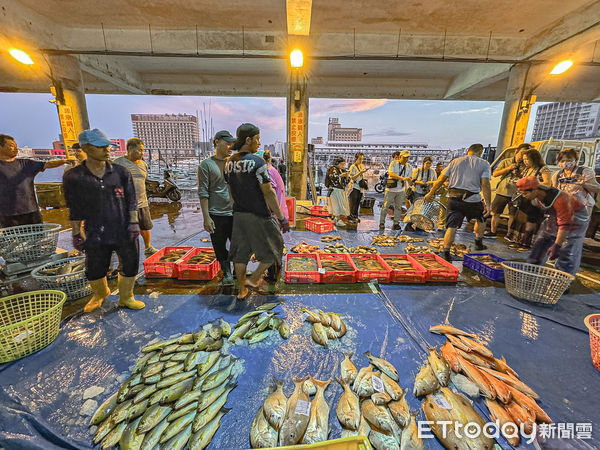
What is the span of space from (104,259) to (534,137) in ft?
293

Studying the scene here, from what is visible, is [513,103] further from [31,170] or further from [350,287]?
[31,170]

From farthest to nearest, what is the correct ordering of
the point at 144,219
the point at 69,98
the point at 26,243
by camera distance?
the point at 69,98 < the point at 144,219 < the point at 26,243

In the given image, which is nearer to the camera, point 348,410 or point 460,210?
point 348,410

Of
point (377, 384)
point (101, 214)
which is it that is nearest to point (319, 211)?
point (101, 214)

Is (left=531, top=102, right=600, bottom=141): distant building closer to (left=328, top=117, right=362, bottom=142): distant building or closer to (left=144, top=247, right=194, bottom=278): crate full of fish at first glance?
(left=328, top=117, right=362, bottom=142): distant building

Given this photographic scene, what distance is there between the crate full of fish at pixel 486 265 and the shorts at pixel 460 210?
67 centimetres

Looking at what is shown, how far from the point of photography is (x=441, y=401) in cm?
184

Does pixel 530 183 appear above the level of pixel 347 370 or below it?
above

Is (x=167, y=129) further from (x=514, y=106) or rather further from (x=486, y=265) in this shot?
(x=486, y=265)

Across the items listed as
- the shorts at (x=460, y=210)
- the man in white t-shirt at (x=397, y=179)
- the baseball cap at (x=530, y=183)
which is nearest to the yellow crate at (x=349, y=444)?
the baseball cap at (x=530, y=183)

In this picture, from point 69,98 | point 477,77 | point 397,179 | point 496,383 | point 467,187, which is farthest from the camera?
point 477,77

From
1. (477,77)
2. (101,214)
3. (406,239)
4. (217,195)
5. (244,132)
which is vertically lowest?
(406,239)

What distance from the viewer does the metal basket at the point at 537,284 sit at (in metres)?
3.04

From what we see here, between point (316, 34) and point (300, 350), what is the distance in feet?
31.4
